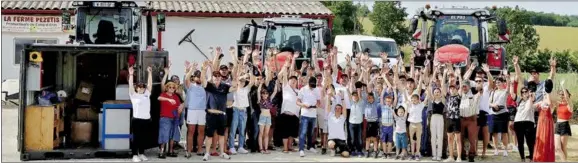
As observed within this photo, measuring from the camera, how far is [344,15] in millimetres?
44656

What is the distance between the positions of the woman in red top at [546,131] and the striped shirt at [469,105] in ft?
3.45

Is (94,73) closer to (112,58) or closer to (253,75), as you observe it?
(112,58)

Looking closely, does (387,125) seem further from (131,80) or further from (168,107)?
(131,80)

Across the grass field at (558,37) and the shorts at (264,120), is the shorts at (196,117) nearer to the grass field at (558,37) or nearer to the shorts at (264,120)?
the shorts at (264,120)

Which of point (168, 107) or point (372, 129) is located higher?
point (168, 107)

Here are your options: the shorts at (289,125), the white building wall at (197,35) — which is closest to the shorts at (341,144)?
the shorts at (289,125)

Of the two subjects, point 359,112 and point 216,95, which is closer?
point 216,95

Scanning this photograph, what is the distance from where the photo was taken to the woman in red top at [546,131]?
560 inches

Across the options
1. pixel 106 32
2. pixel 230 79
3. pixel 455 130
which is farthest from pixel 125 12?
pixel 455 130

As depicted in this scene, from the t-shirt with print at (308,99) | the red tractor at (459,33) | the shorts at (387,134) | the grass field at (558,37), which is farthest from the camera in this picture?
the grass field at (558,37)

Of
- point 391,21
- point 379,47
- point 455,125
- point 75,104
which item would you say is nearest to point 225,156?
point 75,104

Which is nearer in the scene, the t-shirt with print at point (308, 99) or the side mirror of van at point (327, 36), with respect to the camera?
the t-shirt with print at point (308, 99)

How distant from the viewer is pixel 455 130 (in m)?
14.6

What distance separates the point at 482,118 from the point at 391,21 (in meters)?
25.9
